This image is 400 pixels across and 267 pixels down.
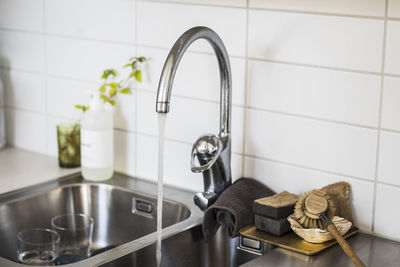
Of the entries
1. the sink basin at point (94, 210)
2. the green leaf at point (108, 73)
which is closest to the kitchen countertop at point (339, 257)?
the sink basin at point (94, 210)

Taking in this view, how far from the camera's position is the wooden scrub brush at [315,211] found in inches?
47.5

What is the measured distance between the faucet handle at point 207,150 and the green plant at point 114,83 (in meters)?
0.31

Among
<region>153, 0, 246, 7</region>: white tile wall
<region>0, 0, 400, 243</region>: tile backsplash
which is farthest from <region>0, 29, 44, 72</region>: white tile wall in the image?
<region>153, 0, 246, 7</region>: white tile wall

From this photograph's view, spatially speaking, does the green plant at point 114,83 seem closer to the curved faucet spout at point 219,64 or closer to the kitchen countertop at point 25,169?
the kitchen countertop at point 25,169

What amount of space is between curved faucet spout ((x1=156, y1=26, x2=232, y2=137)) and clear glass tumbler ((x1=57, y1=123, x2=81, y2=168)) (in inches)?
19.7

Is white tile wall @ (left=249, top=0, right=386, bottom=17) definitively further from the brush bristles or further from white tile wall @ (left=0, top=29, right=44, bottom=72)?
white tile wall @ (left=0, top=29, right=44, bottom=72)

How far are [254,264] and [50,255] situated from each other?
1.55 feet

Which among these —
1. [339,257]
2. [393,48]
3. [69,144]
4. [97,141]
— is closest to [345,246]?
[339,257]

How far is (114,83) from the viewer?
166cm

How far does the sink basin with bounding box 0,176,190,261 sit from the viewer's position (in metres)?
1.51

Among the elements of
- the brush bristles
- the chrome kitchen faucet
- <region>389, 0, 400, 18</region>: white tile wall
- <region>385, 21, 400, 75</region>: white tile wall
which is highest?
<region>389, 0, 400, 18</region>: white tile wall

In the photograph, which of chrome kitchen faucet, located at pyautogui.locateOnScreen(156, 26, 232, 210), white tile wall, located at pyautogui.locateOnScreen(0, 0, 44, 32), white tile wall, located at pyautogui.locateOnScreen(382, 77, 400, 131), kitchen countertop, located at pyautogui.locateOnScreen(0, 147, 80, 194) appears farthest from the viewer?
white tile wall, located at pyautogui.locateOnScreen(0, 0, 44, 32)

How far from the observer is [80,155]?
68.2 inches

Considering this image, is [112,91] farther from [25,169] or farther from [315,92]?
[315,92]
